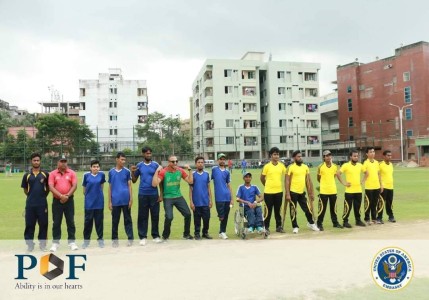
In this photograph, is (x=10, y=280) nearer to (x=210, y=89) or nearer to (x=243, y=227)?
(x=243, y=227)

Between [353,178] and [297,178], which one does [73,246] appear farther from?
[353,178]

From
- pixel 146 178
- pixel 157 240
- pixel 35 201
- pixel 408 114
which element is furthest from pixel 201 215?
pixel 408 114

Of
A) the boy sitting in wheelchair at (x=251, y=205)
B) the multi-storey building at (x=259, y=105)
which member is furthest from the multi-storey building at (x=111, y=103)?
the boy sitting in wheelchair at (x=251, y=205)

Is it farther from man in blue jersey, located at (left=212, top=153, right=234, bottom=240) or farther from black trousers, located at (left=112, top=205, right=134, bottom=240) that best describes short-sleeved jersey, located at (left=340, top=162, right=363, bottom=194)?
black trousers, located at (left=112, top=205, right=134, bottom=240)

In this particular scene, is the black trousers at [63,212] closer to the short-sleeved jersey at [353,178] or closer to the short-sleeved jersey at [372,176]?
the short-sleeved jersey at [353,178]

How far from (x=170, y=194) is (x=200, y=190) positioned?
0.62 meters

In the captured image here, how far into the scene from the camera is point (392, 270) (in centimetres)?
521

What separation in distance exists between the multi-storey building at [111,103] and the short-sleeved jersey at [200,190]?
61784mm

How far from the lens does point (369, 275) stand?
5.33m

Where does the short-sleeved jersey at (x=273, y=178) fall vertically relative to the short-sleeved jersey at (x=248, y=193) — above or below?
above

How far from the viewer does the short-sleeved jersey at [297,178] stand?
28.7 feet

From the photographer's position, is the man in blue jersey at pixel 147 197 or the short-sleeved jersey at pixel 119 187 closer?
the short-sleeved jersey at pixel 119 187

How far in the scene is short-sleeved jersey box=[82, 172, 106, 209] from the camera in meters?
7.67

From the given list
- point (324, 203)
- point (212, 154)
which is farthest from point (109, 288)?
point (212, 154)
